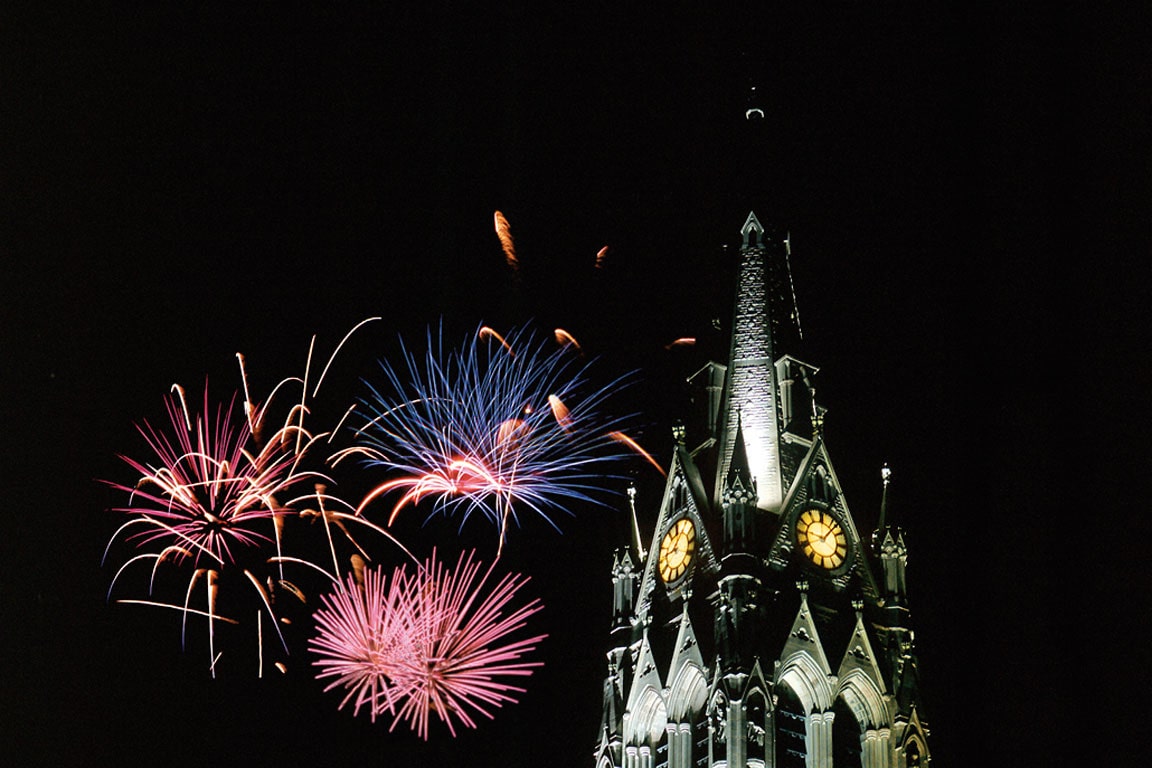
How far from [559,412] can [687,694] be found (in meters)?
10.8

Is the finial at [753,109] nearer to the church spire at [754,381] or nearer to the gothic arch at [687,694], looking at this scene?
the church spire at [754,381]

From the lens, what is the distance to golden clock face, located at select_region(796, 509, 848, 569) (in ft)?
146

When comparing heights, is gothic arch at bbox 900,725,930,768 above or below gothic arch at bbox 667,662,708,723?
below

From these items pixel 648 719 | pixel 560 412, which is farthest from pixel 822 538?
pixel 560 412

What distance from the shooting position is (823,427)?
1854 inches

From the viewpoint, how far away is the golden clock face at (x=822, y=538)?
4459cm

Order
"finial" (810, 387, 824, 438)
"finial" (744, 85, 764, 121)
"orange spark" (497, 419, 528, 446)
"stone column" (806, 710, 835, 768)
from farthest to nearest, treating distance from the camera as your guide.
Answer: "finial" (744, 85, 764, 121) → "finial" (810, 387, 824, 438) → "stone column" (806, 710, 835, 768) → "orange spark" (497, 419, 528, 446)

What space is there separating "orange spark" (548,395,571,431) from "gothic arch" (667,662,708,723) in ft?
33.2

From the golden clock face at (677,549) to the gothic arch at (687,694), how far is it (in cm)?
248

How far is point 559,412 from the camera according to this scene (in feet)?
114

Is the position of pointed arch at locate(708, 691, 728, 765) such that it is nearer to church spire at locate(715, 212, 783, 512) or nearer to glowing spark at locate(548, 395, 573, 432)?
church spire at locate(715, 212, 783, 512)

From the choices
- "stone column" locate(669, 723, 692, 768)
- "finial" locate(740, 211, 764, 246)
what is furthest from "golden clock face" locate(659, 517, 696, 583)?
"finial" locate(740, 211, 764, 246)

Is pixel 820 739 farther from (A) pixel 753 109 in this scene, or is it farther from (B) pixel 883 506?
(A) pixel 753 109

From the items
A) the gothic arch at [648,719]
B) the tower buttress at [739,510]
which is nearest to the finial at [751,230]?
the tower buttress at [739,510]
